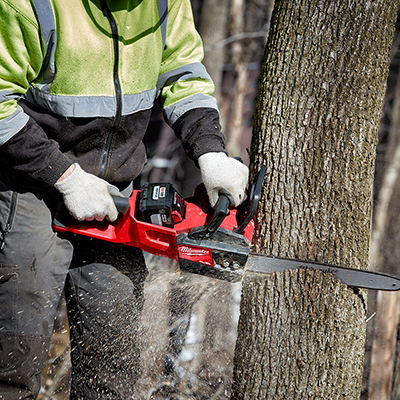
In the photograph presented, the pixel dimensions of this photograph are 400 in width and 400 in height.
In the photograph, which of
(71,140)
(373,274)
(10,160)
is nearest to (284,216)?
(373,274)

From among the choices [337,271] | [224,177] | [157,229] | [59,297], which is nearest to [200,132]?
[224,177]

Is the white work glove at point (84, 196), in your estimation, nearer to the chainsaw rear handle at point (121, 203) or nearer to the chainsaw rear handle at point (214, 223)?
the chainsaw rear handle at point (121, 203)

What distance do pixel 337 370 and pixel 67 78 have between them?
1.77 meters

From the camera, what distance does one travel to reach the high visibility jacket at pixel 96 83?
146 centimetres

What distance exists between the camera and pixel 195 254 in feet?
5.18

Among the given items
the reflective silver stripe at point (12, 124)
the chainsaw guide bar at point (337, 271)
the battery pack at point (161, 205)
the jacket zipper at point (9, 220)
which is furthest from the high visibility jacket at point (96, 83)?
the chainsaw guide bar at point (337, 271)

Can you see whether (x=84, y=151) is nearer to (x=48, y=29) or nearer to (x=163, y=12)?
(x=48, y=29)

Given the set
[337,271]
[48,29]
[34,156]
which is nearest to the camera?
[48,29]

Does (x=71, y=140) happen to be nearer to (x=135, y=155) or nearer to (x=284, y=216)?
(x=135, y=155)

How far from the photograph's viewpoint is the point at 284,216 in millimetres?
1684

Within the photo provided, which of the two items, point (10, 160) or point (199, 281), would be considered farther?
point (199, 281)

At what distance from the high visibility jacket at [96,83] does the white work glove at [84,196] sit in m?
0.06

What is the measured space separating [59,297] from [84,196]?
57 cm

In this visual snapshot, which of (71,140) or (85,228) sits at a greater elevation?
(71,140)
